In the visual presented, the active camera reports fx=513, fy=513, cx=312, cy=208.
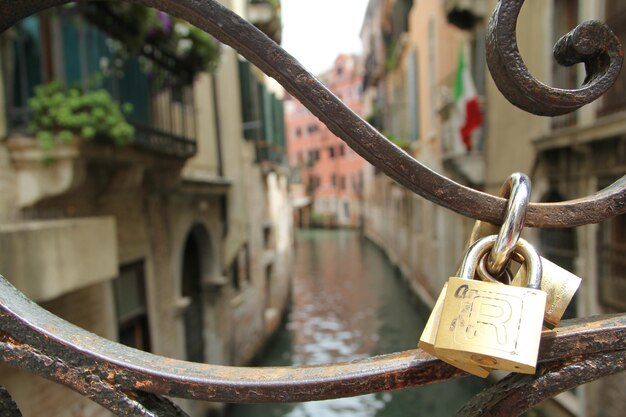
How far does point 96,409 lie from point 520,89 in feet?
14.0

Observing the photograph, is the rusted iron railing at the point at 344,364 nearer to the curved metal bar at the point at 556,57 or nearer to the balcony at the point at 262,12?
the curved metal bar at the point at 556,57

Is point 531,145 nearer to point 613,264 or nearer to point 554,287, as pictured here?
point 613,264

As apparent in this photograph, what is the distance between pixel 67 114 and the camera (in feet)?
10.5

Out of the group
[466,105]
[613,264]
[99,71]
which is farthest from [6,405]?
[466,105]

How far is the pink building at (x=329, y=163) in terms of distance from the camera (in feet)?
123

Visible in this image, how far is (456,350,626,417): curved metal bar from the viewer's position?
62cm

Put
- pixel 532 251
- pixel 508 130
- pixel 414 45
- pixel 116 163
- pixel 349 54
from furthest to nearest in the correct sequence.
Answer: pixel 349 54
pixel 414 45
pixel 508 130
pixel 116 163
pixel 532 251

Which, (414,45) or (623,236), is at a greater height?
(414,45)

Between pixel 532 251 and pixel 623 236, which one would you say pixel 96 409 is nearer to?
pixel 532 251

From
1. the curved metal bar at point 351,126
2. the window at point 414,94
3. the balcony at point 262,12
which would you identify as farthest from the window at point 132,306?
the window at point 414,94

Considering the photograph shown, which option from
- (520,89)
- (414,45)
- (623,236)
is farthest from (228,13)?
(414,45)

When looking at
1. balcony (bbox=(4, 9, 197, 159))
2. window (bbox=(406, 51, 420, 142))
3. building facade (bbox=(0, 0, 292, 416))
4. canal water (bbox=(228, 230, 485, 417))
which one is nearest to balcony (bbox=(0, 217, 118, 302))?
building facade (bbox=(0, 0, 292, 416))

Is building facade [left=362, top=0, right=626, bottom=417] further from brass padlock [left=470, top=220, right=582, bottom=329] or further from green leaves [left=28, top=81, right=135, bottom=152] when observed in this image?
brass padlock [left=470, top=220, right=582, bottom=329]

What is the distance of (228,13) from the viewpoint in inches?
25.6
